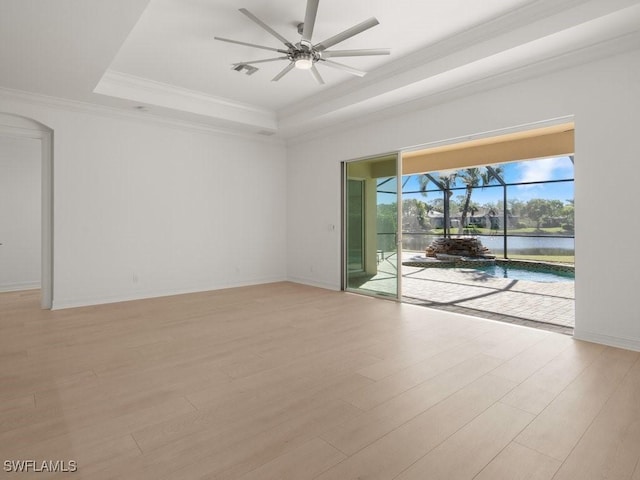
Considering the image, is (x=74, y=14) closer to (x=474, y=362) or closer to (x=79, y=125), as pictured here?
(x=79, y=125)

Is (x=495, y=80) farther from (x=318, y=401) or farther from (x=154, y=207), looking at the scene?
(x=154, y=207)

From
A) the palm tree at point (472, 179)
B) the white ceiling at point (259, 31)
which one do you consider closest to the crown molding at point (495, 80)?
the white ceiling at point (259, 31)

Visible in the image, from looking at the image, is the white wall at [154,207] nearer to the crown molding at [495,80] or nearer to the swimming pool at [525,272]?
the crown molding at [495,80]

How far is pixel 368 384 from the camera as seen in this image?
2566 millimetres

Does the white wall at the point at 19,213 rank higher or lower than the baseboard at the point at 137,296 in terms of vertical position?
→ higher

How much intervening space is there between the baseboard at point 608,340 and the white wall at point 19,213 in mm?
8526

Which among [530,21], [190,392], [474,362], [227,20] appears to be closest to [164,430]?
[190,392]

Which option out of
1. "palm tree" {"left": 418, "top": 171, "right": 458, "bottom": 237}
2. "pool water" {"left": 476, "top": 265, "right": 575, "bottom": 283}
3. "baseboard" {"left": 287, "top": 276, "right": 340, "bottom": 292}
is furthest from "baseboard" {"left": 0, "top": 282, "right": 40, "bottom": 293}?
"palm tree" {"left": 418, "top": 171, "right": 458, "bottom": 237}

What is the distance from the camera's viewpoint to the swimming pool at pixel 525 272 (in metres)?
9.10

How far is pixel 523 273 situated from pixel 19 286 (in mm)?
11473

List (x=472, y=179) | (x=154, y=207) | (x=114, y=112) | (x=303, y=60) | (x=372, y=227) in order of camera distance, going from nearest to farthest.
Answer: (x=303, y=60)
(x=114, y=112)
(x=154, y=207)
(x=372, y=227)
(x=472, y=179)

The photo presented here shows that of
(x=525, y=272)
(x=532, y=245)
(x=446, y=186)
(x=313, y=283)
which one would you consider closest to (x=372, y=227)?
(x=313, y=283)

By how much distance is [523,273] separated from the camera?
9.72 metres

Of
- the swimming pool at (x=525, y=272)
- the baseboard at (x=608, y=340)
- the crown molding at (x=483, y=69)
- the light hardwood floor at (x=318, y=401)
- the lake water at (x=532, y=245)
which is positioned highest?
the crown molding at (x=483, y=69)
